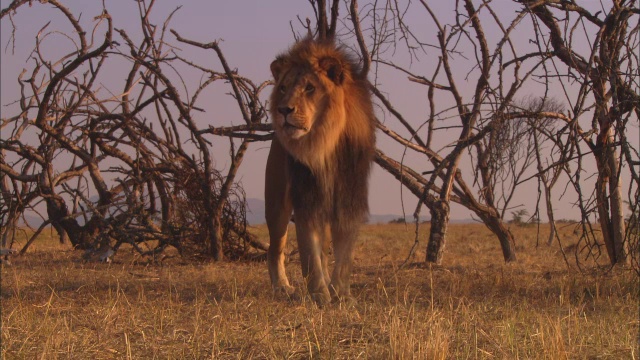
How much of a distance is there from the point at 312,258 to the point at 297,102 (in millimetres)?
1199

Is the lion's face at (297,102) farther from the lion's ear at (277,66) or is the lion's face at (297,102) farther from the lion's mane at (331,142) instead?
the lion's ear at (277,66)

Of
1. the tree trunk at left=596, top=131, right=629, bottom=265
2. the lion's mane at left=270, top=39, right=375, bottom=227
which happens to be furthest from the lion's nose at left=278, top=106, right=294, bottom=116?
the tree trunk at left=596, top=131, right=629, bottom=265

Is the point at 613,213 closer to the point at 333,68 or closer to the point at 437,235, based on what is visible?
the point at 437,235

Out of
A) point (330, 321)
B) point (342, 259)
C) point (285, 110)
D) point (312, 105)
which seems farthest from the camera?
point (342, 259)

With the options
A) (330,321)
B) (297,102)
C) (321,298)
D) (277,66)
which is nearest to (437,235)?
(321,298)

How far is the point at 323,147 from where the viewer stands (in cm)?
572

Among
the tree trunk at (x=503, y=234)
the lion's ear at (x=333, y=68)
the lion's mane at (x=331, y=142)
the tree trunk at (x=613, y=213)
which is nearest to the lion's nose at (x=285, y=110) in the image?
the lion's mane at (x=331, y=142)

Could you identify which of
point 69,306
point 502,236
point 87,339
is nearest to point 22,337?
point 87,339

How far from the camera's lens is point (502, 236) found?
377 inches

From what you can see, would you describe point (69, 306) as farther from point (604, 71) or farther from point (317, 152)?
point (604, 71)

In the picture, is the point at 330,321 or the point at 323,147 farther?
the point at 323,147

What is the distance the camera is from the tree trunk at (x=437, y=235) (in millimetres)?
8773

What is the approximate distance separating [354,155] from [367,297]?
1170 millimetres

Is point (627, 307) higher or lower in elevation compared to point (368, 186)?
lower
